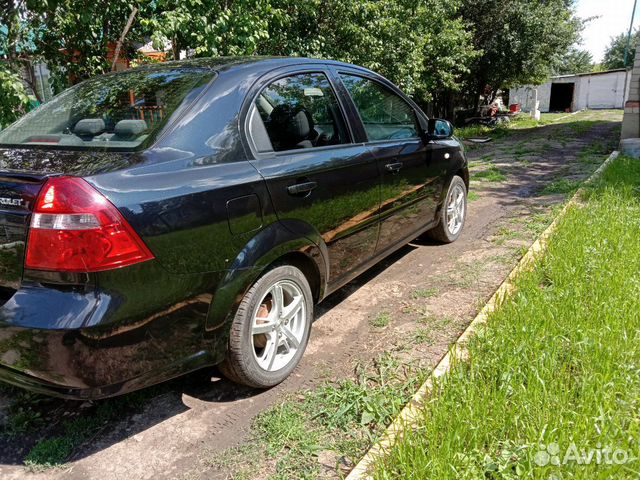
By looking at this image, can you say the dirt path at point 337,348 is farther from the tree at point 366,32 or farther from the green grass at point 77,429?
the tree at point 366,32

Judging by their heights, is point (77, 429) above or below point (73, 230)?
below

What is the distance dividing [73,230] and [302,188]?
1.23m

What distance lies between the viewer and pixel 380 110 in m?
3.93

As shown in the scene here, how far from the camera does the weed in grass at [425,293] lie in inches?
156

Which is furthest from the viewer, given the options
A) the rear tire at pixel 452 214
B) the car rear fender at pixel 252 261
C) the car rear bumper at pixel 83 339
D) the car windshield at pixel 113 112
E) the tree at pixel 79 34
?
the tree at pixel 79 34

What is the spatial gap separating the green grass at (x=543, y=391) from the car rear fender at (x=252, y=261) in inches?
37.9

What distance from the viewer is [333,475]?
2.15 metres

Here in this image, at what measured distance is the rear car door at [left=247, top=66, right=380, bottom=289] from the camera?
2.69m

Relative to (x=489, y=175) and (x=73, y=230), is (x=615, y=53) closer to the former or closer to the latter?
(x=489, y=175)

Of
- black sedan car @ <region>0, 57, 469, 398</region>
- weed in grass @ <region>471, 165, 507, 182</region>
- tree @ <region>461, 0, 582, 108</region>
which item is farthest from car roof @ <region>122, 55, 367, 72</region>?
tree @ <region>461, 0, 582, 108</region>

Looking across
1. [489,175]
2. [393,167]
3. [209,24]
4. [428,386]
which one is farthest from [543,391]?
[489,175]

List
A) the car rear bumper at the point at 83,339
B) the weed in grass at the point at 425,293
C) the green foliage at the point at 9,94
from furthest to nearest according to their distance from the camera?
the green foliage at the point at 9,94 < the weed in grass at the point at 425,293 < the car rear bumper at the point at 83,339

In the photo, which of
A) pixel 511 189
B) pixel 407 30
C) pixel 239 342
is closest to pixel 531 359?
pixel 239 342

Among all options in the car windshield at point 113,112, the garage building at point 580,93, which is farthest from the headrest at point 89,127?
the garage building at point 580,93
